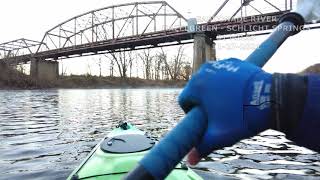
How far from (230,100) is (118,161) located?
127 inches

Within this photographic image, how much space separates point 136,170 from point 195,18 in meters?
58.9

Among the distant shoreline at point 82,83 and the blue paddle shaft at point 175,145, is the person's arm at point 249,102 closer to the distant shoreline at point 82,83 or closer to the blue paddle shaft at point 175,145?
the blue paddle shaft at point 175,145

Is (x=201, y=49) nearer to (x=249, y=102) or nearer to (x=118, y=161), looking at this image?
(x=118, y=161)

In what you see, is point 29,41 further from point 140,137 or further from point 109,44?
point 140,137

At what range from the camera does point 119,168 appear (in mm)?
4223

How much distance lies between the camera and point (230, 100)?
1338mm

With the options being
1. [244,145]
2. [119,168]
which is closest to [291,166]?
[244,145]

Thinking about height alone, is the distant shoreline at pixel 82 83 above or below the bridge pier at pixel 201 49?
below

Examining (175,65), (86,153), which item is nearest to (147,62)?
(175,65)

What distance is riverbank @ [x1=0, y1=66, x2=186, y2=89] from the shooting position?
200 ft

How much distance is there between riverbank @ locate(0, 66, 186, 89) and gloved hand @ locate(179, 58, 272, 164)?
205 ft

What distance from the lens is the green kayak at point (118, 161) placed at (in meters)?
4.18

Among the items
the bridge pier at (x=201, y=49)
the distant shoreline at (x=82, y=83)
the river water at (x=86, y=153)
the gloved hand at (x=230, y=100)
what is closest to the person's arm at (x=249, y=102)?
the gloved hand at (x=230, y=100)

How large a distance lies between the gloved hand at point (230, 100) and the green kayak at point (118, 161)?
2712mm
